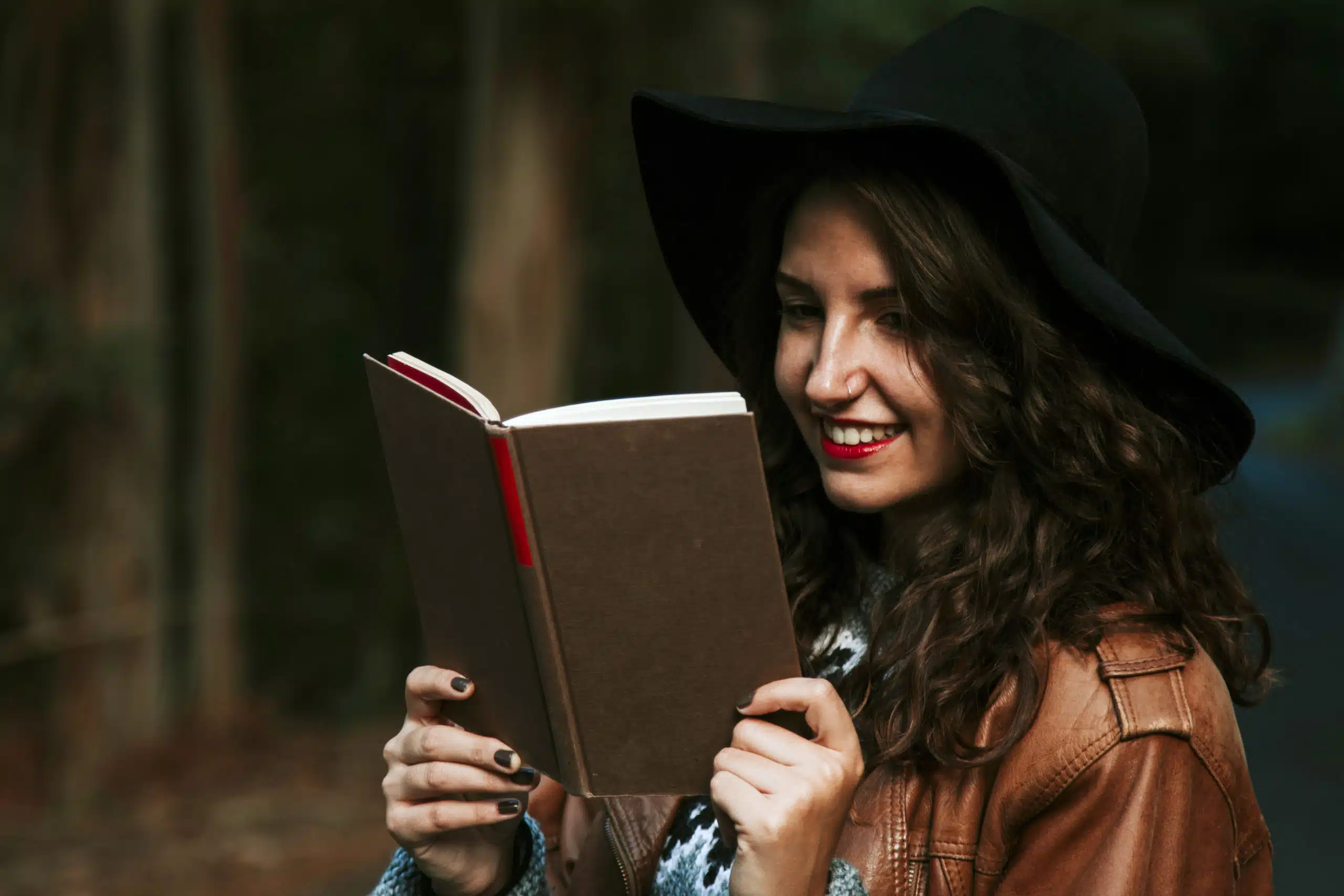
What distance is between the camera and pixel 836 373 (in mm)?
1899

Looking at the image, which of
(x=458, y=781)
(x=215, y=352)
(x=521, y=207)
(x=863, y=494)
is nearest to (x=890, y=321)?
(x=863, y=494)

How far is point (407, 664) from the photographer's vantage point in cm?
952

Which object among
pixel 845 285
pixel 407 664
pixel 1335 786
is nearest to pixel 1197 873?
pixel 845 285

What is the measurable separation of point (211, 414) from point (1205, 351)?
797 centimetres

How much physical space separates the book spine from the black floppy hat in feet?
1.81

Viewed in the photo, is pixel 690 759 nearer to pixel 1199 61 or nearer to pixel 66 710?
pixel 1199 61

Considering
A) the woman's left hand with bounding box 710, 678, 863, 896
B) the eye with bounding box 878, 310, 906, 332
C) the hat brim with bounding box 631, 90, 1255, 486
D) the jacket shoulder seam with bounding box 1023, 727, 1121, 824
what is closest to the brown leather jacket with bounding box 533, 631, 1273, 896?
the jacket shoulder seam with bounding box 1023, 727, 1121, 824

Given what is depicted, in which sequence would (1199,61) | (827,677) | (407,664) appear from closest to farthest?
1. (827,677)
2. (1199,61)
3. (407,664)

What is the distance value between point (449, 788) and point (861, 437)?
2.09ft

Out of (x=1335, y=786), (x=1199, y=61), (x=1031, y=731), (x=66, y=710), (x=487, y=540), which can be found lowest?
(x=1335, y=786)

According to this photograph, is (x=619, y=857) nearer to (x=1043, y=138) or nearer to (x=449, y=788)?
(x=449, y=788)

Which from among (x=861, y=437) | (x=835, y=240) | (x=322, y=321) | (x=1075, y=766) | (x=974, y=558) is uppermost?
(x=322, y=321)

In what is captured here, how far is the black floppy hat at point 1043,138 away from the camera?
1.80 metres

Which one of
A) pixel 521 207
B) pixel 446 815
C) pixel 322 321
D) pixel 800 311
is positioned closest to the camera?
pixel 446 815
